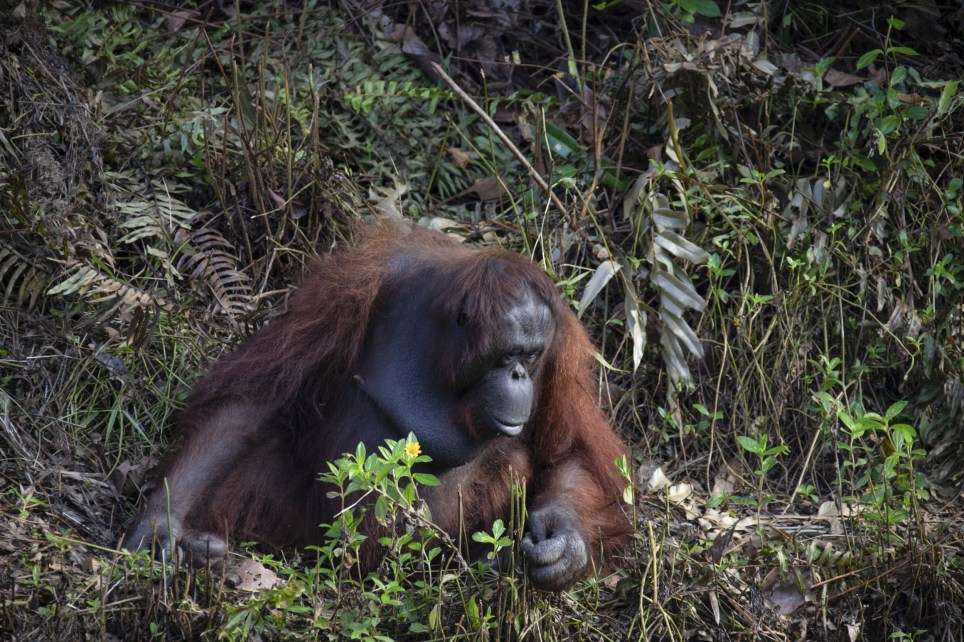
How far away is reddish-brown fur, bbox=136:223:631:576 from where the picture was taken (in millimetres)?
3736

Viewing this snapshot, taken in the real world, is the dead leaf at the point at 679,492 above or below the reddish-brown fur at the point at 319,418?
below

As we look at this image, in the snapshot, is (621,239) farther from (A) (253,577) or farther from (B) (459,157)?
(A) (253,577)

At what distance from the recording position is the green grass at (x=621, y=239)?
3.79m

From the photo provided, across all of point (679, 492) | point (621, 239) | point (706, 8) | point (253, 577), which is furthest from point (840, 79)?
point (253, 577)

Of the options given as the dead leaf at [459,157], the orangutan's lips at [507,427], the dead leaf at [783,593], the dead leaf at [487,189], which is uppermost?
the orangutan's lips at [507,427]

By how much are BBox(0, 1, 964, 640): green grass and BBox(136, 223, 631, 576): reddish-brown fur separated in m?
0.16

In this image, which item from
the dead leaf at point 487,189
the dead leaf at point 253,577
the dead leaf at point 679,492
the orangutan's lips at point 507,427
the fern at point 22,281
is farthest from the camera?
the dead leaf at point 487,189

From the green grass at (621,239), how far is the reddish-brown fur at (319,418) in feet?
0.52

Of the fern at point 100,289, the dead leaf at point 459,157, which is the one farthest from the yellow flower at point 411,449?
the dead leaf at point 459,157

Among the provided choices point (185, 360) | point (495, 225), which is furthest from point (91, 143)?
point (495, 225)

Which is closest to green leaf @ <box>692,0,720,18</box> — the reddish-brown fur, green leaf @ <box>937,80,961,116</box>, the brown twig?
green leaf @ <box>937,80,961,116</box>

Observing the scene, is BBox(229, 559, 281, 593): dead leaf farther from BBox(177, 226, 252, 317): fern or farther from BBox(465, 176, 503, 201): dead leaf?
BBox(465, 176, 503, 201): dead leaf

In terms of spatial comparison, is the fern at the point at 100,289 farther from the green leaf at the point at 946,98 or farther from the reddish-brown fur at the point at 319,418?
the green leaf at the point at 946,98

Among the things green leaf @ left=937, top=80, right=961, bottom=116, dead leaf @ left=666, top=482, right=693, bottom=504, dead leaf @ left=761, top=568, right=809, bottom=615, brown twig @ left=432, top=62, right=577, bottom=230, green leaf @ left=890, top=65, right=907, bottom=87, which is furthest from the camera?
green leaf @ left=890, top=65, right=907, bottom=87
